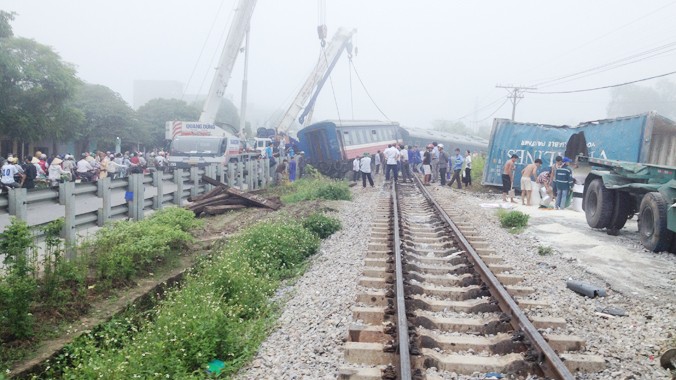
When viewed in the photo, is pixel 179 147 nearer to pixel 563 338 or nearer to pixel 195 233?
pixel 195 233

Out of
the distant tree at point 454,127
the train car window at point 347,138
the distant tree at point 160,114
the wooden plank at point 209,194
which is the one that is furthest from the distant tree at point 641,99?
the wooden plank at point 209,194

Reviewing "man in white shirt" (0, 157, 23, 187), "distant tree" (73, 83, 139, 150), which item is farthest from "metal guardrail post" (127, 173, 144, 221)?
"distant tree" (73, 83, 139, 150)

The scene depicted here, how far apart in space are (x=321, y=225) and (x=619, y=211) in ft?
19.4

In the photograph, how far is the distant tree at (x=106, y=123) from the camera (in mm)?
42969

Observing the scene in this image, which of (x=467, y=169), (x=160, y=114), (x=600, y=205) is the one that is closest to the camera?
(x=600, y=205)

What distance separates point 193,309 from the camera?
17.1ft

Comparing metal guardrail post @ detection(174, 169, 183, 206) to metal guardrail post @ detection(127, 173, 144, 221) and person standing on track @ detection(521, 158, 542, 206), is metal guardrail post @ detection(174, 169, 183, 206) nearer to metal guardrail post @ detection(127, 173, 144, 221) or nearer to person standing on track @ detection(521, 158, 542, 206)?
metal guardrail post @ detection(127, 173, 144, 221)

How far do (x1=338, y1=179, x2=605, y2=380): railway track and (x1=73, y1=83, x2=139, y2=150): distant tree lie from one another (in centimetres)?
3916

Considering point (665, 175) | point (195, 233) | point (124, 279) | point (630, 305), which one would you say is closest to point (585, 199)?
point (665, 175)

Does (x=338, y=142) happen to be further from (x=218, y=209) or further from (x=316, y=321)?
(x=316, y=321)

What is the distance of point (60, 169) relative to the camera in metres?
17.0

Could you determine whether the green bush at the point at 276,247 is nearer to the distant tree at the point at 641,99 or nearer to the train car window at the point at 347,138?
the train car window at the point at 347,138

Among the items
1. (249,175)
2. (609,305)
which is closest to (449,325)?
(609,305)

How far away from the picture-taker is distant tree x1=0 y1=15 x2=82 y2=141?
86.6ft
